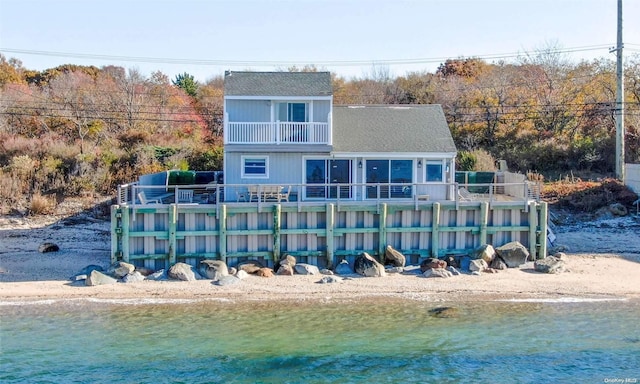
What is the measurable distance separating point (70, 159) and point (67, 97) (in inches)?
433

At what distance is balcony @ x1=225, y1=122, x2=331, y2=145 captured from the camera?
2539 centimetres

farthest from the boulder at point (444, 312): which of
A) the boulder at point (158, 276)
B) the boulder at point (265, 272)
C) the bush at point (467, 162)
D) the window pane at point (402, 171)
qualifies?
the bush at point (467, 162)

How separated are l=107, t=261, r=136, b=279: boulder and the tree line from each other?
40.5 ft

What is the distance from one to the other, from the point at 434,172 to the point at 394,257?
216 inches

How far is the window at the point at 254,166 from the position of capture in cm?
2564

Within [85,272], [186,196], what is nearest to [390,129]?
[186,196]

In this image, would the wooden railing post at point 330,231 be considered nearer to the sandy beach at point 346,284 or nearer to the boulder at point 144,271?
the sandy beach at point 346,284

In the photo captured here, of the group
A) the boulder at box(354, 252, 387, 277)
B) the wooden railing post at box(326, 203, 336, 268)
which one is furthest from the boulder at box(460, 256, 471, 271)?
the wooden railing post at box(326, 203, 336, 268)

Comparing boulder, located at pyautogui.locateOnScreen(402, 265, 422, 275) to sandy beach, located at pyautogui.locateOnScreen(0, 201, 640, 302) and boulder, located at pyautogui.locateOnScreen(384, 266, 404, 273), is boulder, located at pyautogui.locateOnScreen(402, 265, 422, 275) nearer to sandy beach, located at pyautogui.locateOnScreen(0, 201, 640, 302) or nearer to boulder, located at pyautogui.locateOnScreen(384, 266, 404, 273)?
boulder, located at pyautogui.locateOnScreen(384, 266, 404, 273)

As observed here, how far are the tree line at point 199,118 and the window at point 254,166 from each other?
35.0 ft

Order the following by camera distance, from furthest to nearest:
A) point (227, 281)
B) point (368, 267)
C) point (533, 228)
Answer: point (533, 228) < point (368, 267) < point (227, 281)

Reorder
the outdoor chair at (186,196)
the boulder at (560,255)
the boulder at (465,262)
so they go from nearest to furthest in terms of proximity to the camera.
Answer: the boulder at (465,262) < the boulder at (560,255) < the outdoor chair at (186,196)

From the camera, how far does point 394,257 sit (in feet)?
73.0

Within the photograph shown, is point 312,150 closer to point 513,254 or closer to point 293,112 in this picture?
point 293,112
